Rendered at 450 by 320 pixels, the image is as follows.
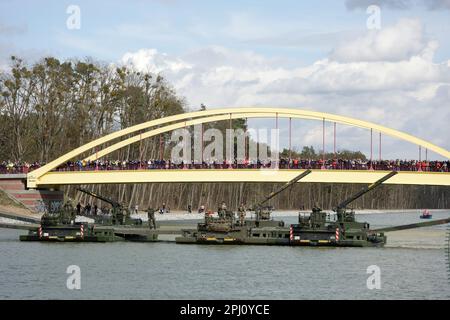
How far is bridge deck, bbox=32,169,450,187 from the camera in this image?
9594 cm

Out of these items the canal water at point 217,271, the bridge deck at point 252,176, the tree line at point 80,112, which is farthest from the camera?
the tree line at point 80,112

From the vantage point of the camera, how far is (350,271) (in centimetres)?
6506

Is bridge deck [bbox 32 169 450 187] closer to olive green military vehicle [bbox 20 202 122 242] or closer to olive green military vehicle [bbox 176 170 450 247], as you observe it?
olive green military vehicle [bbox 176 170 450 247]

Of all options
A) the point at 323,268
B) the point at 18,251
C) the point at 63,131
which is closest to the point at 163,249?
the point at 18,251

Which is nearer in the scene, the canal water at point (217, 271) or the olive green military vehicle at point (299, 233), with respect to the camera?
the canal water at point (217, 271)

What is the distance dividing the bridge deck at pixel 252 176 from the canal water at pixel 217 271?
1109 centimetres

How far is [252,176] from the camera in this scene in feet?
318

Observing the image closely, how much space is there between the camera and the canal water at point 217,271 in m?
55.0

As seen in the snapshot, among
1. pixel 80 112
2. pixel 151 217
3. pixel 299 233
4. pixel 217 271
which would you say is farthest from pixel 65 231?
pixel 80 112

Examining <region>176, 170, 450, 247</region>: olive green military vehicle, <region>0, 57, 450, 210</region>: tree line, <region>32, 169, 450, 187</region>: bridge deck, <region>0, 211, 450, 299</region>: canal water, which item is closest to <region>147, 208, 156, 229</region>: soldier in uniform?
<region>0, 211, 450, 299</region>: canal water

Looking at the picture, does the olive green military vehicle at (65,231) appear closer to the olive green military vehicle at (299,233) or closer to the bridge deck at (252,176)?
the olive green military vehicle at (299,233)

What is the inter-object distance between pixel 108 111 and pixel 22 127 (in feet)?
32.4

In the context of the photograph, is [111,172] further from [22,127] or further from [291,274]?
[291,274]

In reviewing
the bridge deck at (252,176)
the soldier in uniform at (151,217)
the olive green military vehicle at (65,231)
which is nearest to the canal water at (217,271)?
the olive green military vehicle at (65,231)
